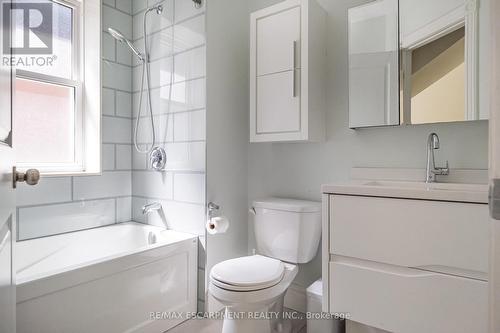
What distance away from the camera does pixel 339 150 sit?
1923 mm

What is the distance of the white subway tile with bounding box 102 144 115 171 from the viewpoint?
7.52 ft

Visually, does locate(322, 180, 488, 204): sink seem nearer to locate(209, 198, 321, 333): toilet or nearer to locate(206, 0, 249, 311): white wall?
locate(209, 198, 321, 333): toilet

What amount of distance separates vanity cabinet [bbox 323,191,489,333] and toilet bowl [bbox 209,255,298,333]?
0.86 ft

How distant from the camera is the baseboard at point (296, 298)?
2059 millimetres

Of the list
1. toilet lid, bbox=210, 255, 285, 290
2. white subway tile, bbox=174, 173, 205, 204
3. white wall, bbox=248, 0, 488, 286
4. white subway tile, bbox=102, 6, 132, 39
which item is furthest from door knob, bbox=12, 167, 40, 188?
white subway tile, bbox=102, 6, 132, 39

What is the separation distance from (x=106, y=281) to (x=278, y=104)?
1410 mm

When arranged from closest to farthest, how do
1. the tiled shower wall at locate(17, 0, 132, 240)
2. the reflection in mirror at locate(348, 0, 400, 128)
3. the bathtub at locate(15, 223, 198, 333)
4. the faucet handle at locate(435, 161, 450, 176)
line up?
the bathtub at locate(15, 223, 198, 333) → the faucet handle at locate(435, 161, 450, 176) → the reflection in mirror at locate(348, 0, 400, 128) → the tiled shower wall at locate(17, 0, 132, 240)

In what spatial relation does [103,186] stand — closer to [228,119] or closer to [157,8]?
[228,119]

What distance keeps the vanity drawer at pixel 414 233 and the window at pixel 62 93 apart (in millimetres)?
1873

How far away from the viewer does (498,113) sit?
1.50ft

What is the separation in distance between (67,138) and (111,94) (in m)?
0.47

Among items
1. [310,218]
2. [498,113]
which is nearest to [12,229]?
[498,113]

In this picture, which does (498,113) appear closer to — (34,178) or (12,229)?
(34,178)

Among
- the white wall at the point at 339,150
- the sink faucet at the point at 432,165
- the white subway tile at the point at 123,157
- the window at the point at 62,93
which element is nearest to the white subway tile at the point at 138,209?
the white subway tile at the point at 123,157
